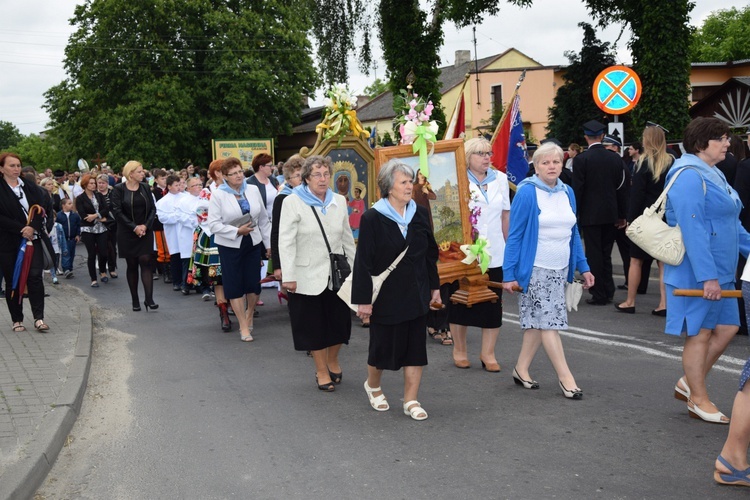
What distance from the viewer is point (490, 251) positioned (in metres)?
7.48

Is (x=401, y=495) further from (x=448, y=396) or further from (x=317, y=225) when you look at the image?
(x=317, y=225)

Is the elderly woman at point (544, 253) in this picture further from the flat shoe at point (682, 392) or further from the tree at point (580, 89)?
the tree at point (580, 89)

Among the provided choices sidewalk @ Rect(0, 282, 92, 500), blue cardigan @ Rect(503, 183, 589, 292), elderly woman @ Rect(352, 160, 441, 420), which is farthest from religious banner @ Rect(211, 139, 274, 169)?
elderly woman @ Rect(352, 160, 441, 420)

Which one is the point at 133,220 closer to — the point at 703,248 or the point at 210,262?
the point at 210,262

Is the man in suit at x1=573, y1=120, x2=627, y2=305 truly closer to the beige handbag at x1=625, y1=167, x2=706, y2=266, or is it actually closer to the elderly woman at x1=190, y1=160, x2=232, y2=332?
the elderly woman at x1=190, y1=160, x2=232, y2=332

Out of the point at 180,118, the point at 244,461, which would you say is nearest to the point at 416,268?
the point at 244,461

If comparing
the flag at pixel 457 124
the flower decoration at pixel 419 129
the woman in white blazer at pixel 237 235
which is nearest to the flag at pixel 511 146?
the flag at pixel 457 124

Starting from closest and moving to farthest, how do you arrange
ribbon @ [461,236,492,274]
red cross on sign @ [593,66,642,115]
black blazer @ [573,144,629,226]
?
ribbon @ [461,236,492,274]
black blazer @ [573,144,629,226]
red cross on sign @ [593,66,642,115]

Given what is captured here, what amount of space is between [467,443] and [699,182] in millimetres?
2255

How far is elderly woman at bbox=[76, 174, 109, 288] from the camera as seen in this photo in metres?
15.3

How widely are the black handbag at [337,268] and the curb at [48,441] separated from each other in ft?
7.36

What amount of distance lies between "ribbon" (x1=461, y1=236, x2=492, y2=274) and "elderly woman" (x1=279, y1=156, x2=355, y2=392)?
1.10m

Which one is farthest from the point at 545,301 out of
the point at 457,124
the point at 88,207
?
the point at 88,207

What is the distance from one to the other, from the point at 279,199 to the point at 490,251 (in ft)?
6.98
